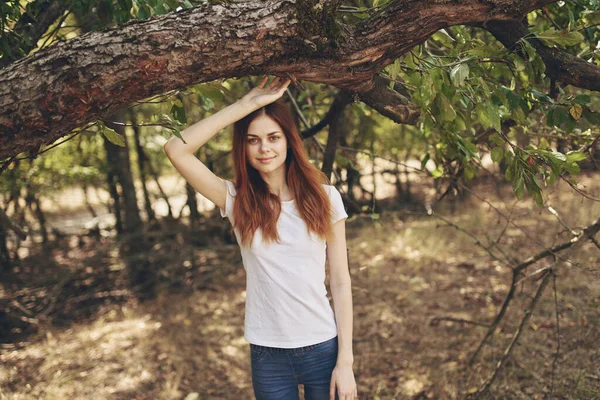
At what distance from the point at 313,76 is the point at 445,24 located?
0.49 m

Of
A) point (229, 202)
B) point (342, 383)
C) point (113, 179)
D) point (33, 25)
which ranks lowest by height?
point (342, 383)

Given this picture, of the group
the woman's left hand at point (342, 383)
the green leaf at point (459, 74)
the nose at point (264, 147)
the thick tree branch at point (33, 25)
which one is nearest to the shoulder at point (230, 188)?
the nose at point (264, 147)

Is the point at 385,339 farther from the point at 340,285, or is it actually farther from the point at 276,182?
the point at 276,182

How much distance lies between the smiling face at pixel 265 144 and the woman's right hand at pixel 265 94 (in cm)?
13

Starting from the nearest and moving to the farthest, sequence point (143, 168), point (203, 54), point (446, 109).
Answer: point (203, 54) → point (446, 109) → point (143, 168)

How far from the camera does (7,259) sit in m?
5.57

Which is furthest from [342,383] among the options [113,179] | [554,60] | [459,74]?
[113,179]

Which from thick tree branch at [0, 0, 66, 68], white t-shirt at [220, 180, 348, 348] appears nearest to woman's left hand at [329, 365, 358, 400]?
white t-shirt at [220, 180, 348, 348]

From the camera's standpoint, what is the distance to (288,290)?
1914mm

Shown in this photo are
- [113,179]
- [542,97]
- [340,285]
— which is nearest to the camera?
[542,97]

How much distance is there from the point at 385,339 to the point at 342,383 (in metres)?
2.62

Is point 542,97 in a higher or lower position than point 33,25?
lower

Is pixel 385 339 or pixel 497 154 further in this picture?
pixel 385 339

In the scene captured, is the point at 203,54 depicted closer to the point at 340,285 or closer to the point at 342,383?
the point at 340,285
